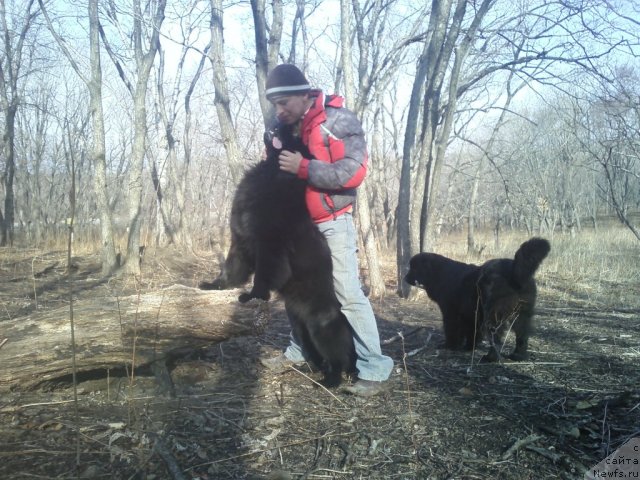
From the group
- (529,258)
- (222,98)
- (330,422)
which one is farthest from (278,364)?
(222,98)

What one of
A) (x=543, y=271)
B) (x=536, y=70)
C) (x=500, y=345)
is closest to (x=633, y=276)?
(x=543, y=271)

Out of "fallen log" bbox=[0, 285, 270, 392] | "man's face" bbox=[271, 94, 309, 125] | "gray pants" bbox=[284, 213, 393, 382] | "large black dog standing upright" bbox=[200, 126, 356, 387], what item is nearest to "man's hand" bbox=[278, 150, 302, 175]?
"large black dog standing upright" bbox=[200, 126, 356, 387]

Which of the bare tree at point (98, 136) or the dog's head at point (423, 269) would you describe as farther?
the bare tree at point (98, 136)

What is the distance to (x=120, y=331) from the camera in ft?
11.2

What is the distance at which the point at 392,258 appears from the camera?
15.5 m

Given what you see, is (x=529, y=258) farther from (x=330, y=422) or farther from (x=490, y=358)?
(x=330, y=422)

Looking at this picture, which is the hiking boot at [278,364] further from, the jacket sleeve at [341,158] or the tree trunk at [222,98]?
the tree trunk at [222,98]

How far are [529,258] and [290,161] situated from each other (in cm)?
266

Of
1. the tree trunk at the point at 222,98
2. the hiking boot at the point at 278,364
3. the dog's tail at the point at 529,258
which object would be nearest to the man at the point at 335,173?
the hiking boot at the point at 278,364

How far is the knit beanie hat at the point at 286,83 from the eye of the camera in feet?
10.4

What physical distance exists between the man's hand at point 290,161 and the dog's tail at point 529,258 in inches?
100

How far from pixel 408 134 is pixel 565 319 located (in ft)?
15.4

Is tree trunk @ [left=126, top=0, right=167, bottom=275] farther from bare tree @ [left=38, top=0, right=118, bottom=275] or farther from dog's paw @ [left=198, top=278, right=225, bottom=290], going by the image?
dog's paw @ [left=198, top=278, right=225, bottom=290]

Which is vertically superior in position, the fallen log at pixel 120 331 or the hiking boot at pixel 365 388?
the fallen log at pixel 120 331
